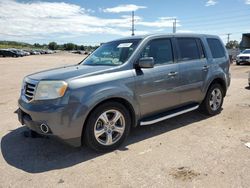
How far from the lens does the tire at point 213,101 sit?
6027mm

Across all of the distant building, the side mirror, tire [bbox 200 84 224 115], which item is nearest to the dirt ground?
tire [bbox 200 84 224 115]

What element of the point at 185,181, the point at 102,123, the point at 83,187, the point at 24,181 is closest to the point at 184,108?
the point at 102,123

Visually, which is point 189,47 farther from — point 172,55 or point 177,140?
point 177,140

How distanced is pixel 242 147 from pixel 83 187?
2.65 meters

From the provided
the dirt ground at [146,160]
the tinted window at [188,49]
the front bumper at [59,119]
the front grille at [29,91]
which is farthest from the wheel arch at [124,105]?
the tinted window at [188,49]

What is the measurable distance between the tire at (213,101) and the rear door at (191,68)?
302 mm

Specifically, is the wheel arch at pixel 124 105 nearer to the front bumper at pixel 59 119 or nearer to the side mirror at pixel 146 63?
the front bumper at pixel 59 119

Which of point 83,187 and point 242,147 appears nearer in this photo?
point 83,187

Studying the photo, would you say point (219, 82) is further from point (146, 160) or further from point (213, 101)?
point (146, 160)

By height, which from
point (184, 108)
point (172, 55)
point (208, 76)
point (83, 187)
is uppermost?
point (172, 55)

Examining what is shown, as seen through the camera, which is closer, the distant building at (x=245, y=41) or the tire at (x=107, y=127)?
the tire at (x=107, y=127)

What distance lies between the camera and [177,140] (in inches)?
184

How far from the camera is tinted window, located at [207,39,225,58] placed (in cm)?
615

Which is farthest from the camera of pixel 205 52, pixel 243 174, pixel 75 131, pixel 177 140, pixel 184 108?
pixel 205 52
